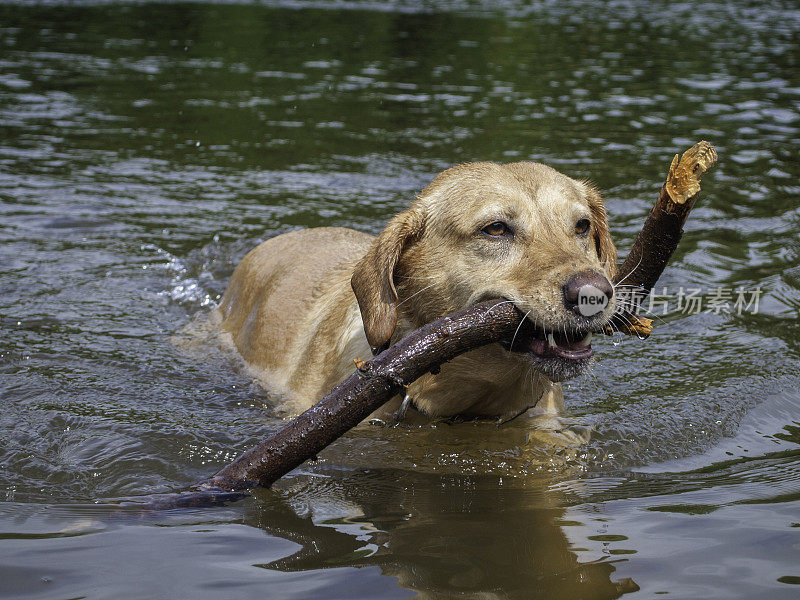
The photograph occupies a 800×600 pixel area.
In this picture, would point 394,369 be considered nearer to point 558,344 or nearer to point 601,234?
point 558,344

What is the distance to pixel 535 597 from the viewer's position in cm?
361

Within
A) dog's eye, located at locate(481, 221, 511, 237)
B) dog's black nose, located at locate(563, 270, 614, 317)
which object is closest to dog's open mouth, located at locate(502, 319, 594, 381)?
dog's black nose, located at locate(563, 270, 614, 317)

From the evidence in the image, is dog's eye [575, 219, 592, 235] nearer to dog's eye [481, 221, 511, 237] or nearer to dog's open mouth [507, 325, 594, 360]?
dog's eye [481, 221, 511, 237]

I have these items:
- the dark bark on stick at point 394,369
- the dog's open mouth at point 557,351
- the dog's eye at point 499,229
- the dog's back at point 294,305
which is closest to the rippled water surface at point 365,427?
the dark bark on stick at point 394,369

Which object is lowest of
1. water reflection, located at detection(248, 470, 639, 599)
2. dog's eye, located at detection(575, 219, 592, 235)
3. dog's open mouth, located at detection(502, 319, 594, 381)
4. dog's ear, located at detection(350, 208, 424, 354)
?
water reflection, located at detection(248, 470, 639, 599)

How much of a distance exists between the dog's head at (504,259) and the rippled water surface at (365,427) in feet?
2.59

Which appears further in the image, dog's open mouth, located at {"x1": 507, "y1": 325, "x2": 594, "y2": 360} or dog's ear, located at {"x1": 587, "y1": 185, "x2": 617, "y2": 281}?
dog's ear, located at {"x1": 587, "y1": 185, "x2": 617, "y2": 281}

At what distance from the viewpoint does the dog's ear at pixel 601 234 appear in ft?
18.7

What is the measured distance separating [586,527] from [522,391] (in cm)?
133

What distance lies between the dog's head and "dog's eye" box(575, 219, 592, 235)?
1 centimetres

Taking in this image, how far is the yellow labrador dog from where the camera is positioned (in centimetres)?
464

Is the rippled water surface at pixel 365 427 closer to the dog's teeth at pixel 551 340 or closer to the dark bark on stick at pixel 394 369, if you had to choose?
the dark bark on stick at pixel 394 369

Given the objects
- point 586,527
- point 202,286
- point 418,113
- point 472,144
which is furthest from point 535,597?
point 418,113

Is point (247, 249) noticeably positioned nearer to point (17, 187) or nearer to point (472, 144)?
point (17, 187)
